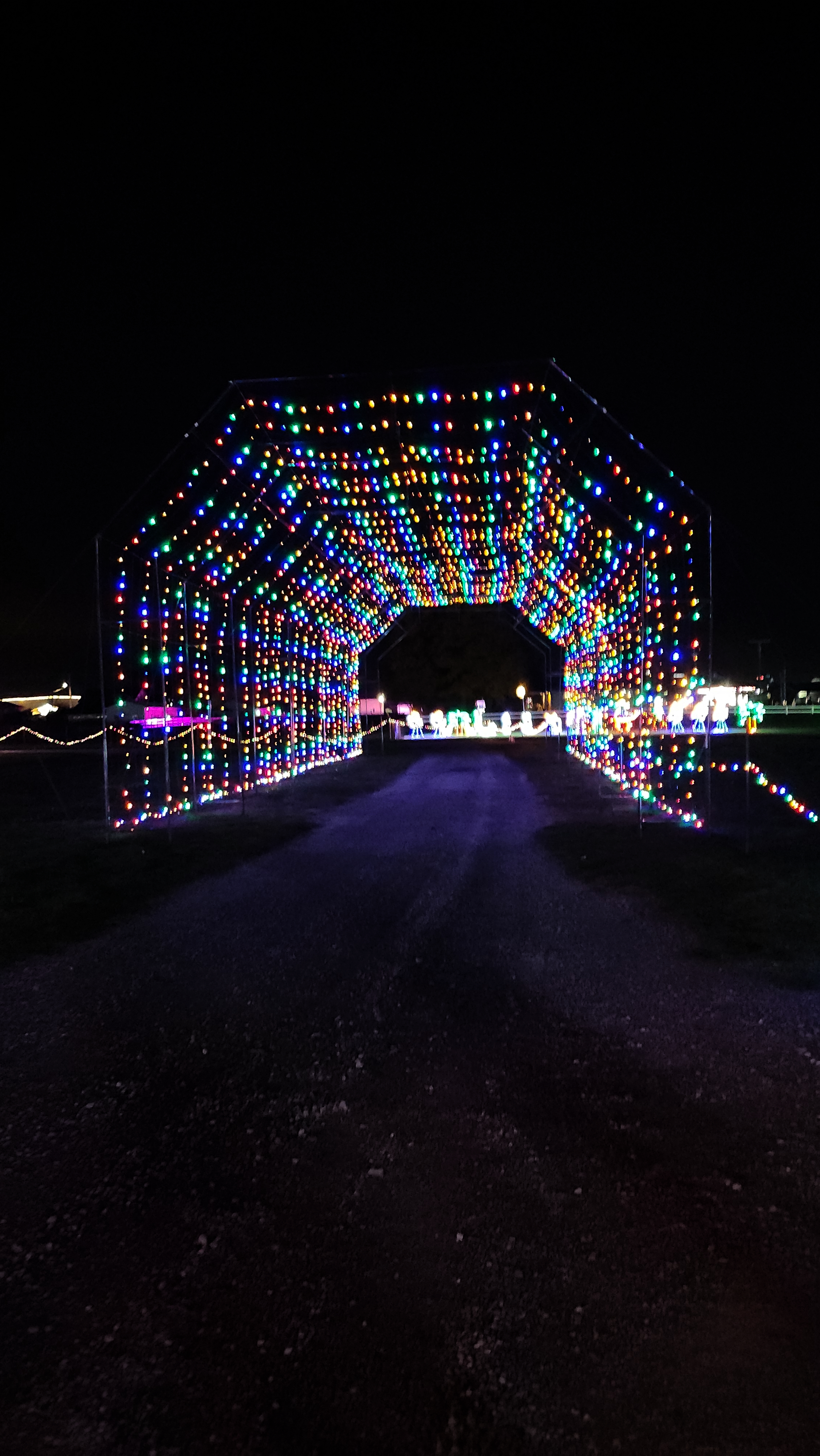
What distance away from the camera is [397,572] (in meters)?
21.6

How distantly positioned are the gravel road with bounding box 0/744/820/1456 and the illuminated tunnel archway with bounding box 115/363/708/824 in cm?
632

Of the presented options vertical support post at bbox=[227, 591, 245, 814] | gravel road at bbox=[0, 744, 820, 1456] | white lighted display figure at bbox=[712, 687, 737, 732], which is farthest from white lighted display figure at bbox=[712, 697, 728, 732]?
gravel road at bbox=[0, 744, 820, 1456]

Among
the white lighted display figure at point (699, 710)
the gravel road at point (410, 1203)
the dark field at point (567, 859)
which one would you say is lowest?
the gravel road at point (410, 1203)

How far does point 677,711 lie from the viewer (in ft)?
40.5

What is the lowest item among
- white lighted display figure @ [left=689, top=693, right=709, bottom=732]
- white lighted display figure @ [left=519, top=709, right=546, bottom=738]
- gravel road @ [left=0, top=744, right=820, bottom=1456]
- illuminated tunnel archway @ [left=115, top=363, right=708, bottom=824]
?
gravel road @ [left=0, top=744, right=820, bottom=1456]

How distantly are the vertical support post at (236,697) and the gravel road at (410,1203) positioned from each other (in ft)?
26.4

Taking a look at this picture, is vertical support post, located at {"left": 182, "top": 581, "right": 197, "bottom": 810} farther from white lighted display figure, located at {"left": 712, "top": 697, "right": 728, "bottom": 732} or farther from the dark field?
white lighted display figure, located at {"left": 712, "top": 697, "right": 728, "bottom": 732}

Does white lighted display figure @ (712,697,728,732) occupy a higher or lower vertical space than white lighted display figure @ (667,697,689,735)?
lower

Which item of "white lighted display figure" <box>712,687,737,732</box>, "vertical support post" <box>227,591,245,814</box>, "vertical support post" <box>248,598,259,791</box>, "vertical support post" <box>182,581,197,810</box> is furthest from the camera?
"white lighted display figure" <box>712,687,737,732</box>

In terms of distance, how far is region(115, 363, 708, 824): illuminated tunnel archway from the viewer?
1080 cm

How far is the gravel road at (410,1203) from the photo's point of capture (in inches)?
80.7

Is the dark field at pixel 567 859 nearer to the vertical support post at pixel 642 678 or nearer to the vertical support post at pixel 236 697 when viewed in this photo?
the vertical support post at pixel 642 678

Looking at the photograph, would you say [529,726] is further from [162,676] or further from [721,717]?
[162,676]

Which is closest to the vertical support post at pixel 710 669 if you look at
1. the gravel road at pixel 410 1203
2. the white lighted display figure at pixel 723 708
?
the gravel road at pixel 410 1203
